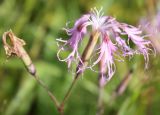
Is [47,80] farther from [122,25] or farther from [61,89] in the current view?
[122,25]

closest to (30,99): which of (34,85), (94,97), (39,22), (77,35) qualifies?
(34,85)

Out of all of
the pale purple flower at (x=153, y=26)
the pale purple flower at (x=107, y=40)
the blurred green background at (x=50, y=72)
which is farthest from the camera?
the blurred green background at (x=50, y=72)

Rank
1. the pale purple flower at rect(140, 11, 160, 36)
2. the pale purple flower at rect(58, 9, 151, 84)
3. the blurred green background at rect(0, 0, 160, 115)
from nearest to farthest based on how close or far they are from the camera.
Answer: the pale purple flower at rect(58, 9, 151, 84) < the pale purple flower at rect(140, 11, 160, 36) < the blurred green background at rect(0, 0, 160, 115)

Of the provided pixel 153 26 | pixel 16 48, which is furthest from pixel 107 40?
pixel 153 26

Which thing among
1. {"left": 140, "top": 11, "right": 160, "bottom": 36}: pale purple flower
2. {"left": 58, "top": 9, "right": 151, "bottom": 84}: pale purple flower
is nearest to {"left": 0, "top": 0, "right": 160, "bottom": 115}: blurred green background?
{"left": 140, "top": 11, "right": 160, "bottom": 36}: pale purple flower

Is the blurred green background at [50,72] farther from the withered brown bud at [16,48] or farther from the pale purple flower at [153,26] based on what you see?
the withered brown bud at [16,48]

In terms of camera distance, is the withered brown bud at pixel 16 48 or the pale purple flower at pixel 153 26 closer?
the withered brown bud at pixel 16 48

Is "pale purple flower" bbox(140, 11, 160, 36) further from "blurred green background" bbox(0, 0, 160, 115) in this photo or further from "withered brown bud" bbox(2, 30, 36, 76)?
"withered brown bud" bbox(2, 30, 36, 76)

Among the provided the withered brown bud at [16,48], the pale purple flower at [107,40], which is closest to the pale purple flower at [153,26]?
the pale purple flower at [107,40]
